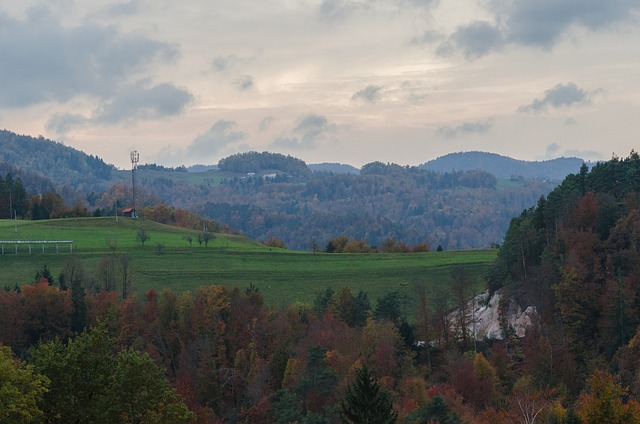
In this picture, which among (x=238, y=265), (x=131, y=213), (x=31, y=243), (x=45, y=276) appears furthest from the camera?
(x=131, y=213)

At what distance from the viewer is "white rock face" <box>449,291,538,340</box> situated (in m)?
86.4

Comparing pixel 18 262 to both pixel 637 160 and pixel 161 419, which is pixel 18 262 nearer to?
pixel 637 160

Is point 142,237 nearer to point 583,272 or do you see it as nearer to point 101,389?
point 583,272

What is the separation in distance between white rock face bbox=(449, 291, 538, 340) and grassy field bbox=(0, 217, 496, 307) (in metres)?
7.27

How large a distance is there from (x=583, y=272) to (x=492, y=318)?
1186 cm

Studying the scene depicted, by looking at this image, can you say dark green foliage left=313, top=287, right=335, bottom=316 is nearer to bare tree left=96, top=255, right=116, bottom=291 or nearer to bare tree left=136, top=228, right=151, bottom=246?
bare tree left=96, top=255, right=116, bottom=291

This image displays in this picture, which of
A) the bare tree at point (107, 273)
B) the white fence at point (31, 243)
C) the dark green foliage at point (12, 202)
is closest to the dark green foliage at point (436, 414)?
the bare tree at point (107, 273)

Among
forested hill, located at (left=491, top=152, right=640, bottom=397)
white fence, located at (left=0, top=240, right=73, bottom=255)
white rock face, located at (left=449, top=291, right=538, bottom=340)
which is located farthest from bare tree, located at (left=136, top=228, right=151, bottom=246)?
forested hill, located at (left=491, top=152, right=640, bottom=397)

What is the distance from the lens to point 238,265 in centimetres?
11512

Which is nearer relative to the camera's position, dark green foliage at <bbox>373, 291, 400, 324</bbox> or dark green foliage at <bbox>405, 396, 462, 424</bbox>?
dark green foliage at <bbox>405, 396, 462, 424</bbox>

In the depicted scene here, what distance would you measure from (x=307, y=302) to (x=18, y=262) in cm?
3951

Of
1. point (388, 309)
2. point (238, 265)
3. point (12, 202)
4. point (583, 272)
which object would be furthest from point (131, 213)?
point (583, 272)

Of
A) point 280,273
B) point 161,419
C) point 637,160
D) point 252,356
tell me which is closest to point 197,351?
point 252,356

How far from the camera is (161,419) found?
32.5 meters
